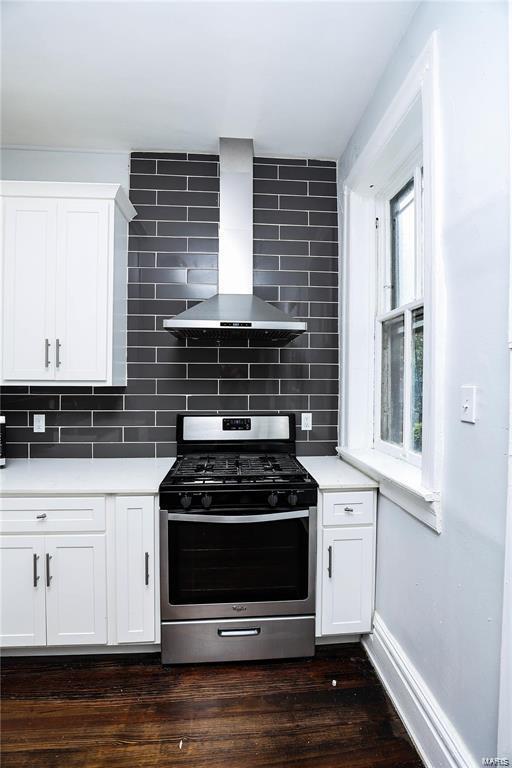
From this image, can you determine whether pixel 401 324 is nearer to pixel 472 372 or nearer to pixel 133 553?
pixel 472 372

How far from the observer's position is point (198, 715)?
1564 mm

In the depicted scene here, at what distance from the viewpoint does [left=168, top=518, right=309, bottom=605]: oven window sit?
1.81 metres

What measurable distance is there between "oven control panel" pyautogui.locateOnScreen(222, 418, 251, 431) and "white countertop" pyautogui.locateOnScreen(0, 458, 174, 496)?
1.29 feet

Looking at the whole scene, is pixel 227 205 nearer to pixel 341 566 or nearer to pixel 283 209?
pixel 283 209

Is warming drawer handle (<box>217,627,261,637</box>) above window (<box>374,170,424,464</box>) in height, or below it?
below

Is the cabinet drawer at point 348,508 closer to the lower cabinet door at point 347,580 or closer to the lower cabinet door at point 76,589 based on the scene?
the lower cabinet door at point 347,580

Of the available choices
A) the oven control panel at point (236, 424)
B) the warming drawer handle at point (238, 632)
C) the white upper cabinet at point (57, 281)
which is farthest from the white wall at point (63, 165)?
the warming drawer handle at point (238, 632)

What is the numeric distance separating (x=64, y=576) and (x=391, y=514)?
1556 mm

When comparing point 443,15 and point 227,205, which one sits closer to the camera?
point 443,15

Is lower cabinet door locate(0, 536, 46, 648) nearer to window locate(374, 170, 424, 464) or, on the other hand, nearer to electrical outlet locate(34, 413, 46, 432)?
electrical outlet locate(34, 413, 46, 432)

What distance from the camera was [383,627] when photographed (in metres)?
1.80

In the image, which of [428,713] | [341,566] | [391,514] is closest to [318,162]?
[391,514]

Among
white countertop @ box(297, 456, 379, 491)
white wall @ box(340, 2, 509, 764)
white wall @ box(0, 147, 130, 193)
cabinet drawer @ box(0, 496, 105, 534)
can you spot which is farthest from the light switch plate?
white wall @ box(0, 147, 130, 193)

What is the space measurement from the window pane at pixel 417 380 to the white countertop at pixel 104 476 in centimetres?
32
